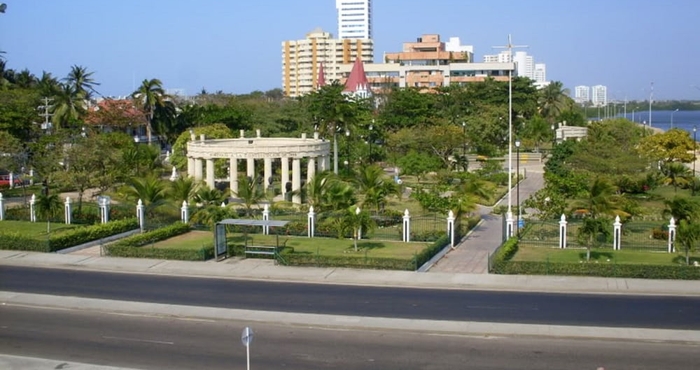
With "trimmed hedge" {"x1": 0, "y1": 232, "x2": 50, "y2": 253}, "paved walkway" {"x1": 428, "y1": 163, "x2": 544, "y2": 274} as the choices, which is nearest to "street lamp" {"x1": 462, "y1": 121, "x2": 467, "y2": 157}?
"paved walkway" {"x1": 428, "y1": 163, "x2": 544, "y2": 274}

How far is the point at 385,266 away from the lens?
34.5 meters

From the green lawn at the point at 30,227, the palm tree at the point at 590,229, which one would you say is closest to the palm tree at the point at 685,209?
the palm tree at the point at 590,229

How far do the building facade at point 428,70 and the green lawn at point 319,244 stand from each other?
111716 mm

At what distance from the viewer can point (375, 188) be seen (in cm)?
4594

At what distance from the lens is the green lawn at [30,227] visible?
143 feet

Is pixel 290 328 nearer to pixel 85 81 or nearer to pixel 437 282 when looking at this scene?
pixel 437 282

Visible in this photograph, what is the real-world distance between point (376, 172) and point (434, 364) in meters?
28.0

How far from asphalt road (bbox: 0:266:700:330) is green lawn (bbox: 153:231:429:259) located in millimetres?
5875

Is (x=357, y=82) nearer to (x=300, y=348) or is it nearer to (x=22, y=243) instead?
(x=22, y=243)

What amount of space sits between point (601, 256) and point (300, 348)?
17969 mm

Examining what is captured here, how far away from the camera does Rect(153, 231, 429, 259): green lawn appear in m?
37.9

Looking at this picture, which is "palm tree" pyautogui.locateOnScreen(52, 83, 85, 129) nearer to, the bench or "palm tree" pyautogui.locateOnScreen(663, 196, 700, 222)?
the bench

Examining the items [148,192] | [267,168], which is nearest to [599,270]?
[148,192]

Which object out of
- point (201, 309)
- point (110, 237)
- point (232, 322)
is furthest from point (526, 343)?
point (110, 237)
